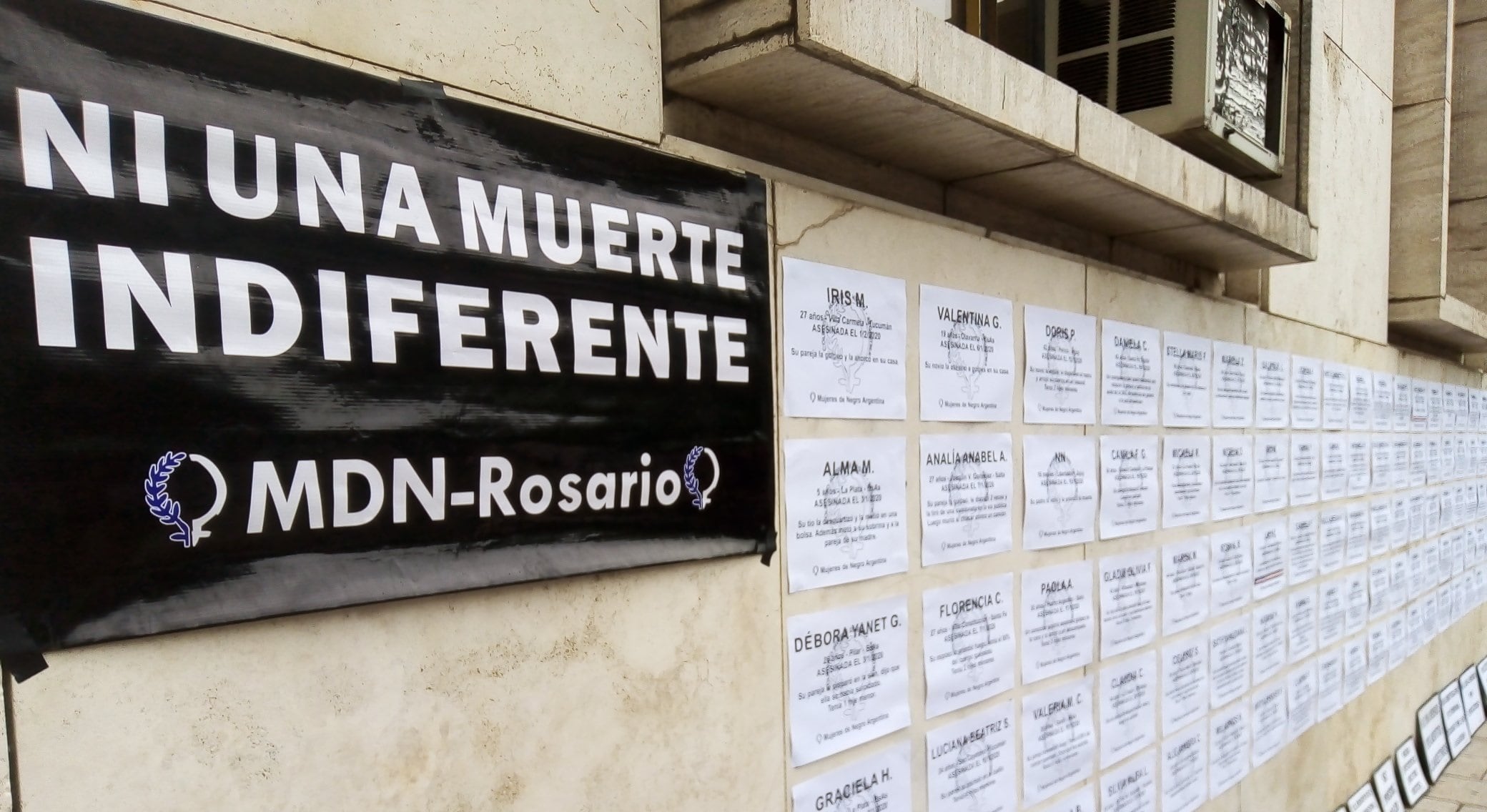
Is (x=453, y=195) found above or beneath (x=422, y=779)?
above

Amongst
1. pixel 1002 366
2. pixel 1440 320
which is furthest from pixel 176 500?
pixel 1440 320

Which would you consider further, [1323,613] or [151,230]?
[1323,613]

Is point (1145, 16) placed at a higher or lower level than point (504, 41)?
higher

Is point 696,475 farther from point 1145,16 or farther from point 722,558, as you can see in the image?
point 1145,16

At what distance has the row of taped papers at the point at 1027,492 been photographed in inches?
65.6

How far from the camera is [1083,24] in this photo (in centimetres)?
259

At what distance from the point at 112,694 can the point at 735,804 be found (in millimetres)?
1008

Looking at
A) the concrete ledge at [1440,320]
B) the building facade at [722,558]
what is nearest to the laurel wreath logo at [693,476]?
the building facade at [722,558]

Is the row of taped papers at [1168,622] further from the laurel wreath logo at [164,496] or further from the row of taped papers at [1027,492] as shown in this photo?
the laurel wreath logo at [164,496]

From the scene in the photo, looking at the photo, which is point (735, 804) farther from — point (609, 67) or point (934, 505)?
point (609, 67)

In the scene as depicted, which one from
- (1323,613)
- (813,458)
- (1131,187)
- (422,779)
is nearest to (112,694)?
(422,779)

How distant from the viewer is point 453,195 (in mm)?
1136

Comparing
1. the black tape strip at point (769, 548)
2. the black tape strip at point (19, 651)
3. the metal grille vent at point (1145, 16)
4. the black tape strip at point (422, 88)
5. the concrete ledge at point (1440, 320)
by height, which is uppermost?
the metal grille vent at point (1145, 16)

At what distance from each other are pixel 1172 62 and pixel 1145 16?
163mm
